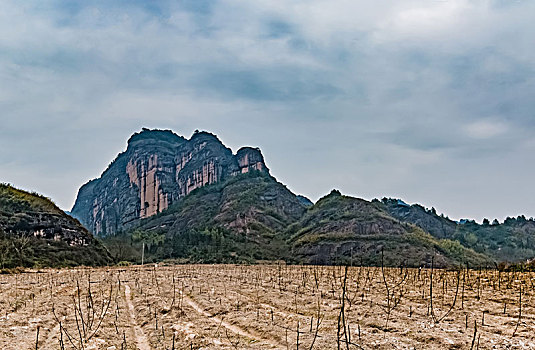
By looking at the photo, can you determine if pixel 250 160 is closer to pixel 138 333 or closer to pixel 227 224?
pixel 227 224

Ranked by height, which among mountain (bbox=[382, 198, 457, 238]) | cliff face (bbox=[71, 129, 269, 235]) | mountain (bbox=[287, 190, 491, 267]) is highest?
cliff face (bbox=[71, 129, 269, 235])

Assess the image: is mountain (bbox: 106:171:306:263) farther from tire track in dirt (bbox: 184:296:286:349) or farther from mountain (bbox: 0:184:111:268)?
tire track in dirt (bbox: 184:296:286:349)

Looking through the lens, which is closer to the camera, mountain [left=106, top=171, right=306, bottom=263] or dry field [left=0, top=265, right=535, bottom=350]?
dry field [left=0, top=265, right=535, bottom=350]

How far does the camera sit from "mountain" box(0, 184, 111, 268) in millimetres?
30719

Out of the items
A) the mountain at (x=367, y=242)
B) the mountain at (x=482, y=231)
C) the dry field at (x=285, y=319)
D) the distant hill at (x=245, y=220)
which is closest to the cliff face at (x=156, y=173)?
the distant hill at (x=245, y=220)

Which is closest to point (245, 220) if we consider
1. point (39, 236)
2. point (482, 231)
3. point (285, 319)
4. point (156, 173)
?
point (39, 236)

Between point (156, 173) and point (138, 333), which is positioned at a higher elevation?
point (156, 173)

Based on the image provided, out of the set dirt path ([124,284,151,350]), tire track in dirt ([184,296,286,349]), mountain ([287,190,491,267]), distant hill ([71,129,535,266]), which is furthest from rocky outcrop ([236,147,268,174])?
tire track in dirt ([184,296,286,349])

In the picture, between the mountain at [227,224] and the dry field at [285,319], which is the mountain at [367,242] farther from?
the dry field at [285,319]

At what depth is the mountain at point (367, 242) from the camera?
51.2m

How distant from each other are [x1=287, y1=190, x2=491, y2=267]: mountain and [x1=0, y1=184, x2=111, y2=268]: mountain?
24.7 metres

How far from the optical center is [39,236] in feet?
116

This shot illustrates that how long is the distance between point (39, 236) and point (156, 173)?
98.9 metres

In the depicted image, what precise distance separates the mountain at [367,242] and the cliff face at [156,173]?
51.7 metres
